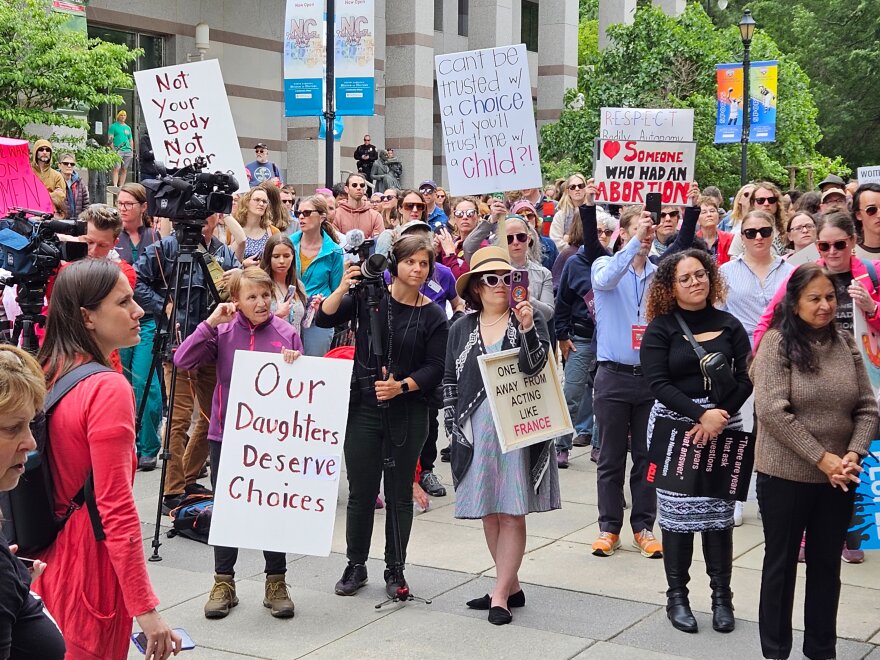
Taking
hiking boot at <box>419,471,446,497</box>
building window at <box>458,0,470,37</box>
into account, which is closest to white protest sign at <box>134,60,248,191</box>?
hiking boot at <box>419,471,446,497</box>

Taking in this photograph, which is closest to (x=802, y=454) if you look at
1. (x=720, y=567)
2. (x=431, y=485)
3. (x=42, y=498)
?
(x=720, y=567)

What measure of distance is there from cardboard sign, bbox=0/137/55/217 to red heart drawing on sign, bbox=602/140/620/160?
4.32 meters

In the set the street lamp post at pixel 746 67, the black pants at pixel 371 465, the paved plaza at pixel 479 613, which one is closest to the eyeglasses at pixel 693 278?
the black pants at pixel 371 465

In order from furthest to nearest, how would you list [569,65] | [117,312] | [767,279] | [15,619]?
[569,65] → [767,279] → [117,312] → [15,619]

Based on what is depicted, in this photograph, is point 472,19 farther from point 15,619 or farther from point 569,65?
point 15,619

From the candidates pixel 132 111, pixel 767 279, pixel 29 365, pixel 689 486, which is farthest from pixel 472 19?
pixel 29 365

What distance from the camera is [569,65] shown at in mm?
36656

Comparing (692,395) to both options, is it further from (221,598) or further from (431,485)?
(431,485)

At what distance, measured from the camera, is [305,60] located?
16141mm

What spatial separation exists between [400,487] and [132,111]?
19888mm

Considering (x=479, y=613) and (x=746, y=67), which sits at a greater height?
(x=746, y=67)

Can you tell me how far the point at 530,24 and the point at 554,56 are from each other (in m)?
4.85

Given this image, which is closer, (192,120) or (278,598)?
(278,598)

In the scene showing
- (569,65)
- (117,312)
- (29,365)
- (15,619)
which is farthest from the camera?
(569,65)
